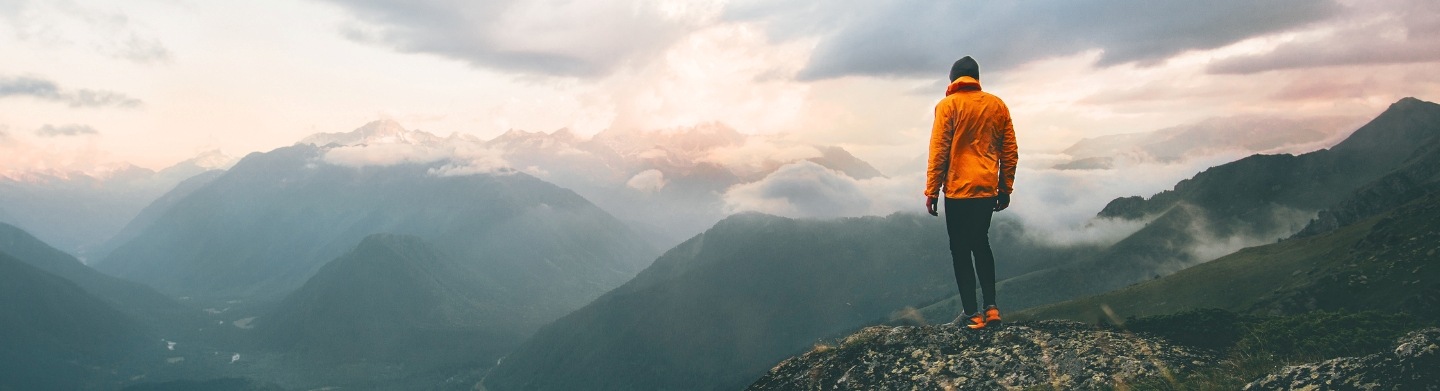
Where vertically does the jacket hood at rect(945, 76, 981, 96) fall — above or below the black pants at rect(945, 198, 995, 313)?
above

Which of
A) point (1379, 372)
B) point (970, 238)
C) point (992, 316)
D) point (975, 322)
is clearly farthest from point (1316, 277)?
point (1379, 372)

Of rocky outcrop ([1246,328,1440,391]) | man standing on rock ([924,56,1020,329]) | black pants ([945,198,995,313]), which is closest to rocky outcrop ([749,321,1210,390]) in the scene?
black pants ([945,198,995,313])

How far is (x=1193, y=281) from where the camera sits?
156 metres

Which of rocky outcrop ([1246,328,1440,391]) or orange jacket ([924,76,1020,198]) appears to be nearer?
rocky outcrop ([1246,328,1440,391])

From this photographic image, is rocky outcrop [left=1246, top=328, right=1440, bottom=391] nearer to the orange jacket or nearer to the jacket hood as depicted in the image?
the orange jacket

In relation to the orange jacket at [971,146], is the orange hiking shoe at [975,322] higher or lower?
lower

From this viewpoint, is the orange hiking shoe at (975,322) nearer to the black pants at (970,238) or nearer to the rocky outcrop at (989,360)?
the rocky outcrop at (989,360)

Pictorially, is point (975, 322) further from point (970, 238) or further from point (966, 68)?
point (966, 68)

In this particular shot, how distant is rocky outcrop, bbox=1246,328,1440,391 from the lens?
31.9 ft

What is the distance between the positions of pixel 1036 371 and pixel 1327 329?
6.09m

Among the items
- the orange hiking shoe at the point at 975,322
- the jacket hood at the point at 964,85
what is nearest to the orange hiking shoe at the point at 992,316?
the orange hiking shoe at the point at 975,322

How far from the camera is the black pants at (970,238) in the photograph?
14828mm

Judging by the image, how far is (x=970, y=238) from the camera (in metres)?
15.3

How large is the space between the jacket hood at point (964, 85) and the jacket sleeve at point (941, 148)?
51 centimetres
